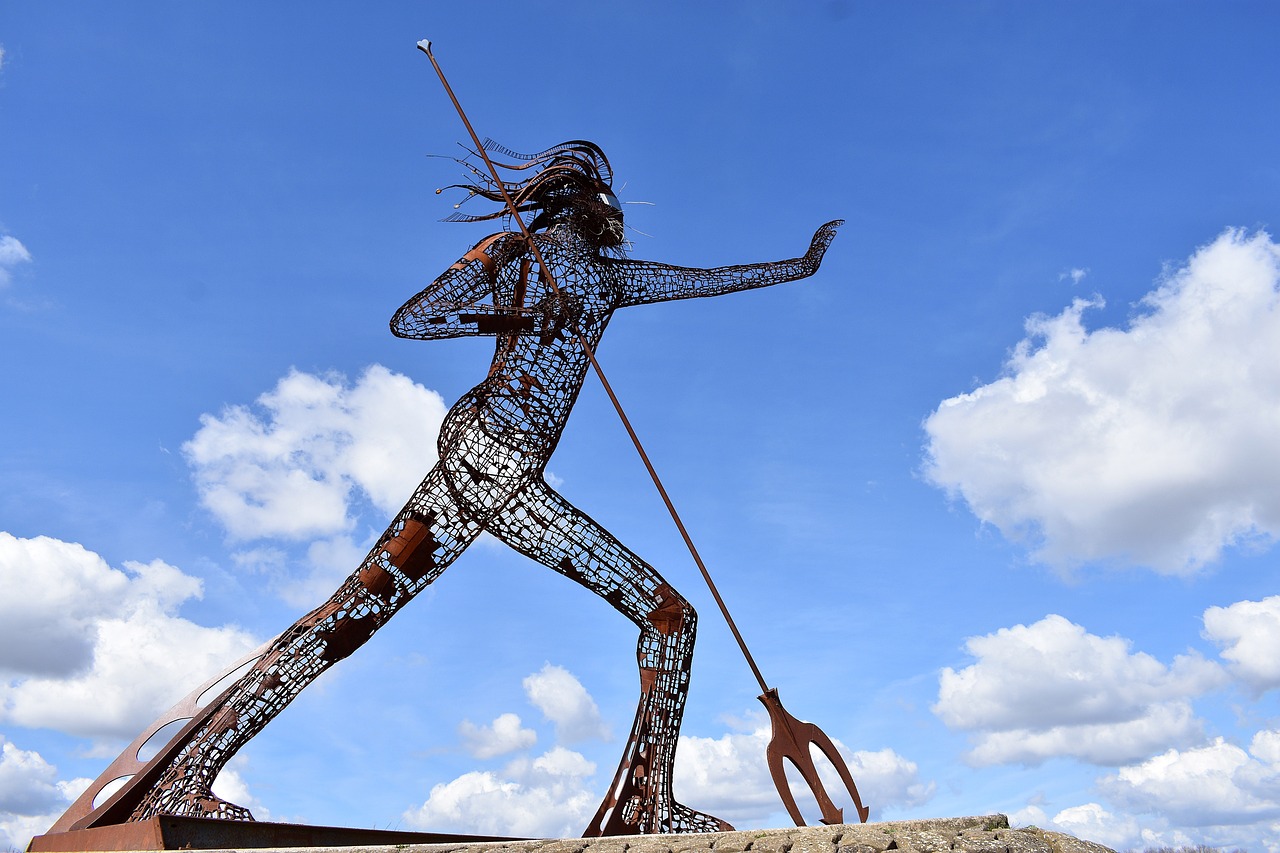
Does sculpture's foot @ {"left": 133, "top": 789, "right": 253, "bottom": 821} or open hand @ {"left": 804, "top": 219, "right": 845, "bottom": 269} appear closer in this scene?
sculpture's foot @ {"left": 133, "top": 789, "right": 253, "bottom": 821}

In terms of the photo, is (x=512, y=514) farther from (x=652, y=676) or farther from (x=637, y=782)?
(x=637, y=782)

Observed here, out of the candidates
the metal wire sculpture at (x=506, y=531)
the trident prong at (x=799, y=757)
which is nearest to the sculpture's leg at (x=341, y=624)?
the metal wire sculpture at (x=506, y=531)

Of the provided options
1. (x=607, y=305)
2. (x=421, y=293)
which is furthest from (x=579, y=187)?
(x=421, y=293)

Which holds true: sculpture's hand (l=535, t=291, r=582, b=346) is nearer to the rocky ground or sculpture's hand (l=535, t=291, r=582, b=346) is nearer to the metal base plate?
the metal base plate

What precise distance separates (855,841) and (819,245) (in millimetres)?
9045

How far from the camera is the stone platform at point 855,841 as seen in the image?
7.31m

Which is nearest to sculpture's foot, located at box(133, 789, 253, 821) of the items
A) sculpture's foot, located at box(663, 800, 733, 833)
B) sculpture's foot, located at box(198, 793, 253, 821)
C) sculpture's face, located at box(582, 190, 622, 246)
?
sculpture's foot, located at box(198, 793, 253, 821)

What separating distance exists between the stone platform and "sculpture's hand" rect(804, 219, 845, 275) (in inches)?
322

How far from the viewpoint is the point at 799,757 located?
10.8m

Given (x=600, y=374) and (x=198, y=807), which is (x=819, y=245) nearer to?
(x=600, y=374)

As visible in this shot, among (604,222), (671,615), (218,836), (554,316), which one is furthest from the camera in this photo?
(604,222)

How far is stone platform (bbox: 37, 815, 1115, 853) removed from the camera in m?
7.31

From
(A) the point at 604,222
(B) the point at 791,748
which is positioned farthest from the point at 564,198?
(B) the point at 791,748

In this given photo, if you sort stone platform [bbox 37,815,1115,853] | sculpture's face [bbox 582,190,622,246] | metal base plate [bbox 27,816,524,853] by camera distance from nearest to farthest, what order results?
stone platform [bbox 37,815,1115,853] → metal base plate [bbox 27,816,524,853] → sculpture's face [bbox 582,190,622,246]
